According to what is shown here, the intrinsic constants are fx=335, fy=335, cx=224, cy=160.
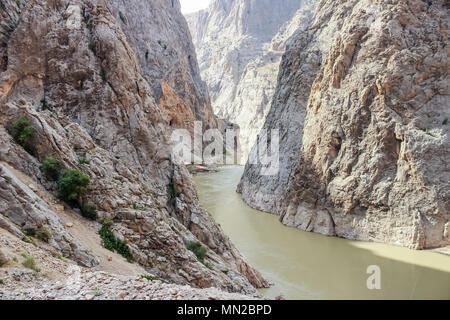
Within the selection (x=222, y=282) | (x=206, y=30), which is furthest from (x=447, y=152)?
(x=206, y=30)

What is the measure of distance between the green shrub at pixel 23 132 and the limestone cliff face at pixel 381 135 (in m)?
16.0

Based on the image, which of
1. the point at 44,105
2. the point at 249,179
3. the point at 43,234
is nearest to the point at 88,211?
the point at 43,234

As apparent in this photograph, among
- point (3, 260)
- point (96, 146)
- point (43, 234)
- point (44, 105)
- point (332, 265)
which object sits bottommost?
point (332, 265)

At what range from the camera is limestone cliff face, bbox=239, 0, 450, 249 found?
668 inches

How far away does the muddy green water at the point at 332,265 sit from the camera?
13.1 metres

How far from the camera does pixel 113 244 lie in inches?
340

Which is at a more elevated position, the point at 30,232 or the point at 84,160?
the point at 84,160

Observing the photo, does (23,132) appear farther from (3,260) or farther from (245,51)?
(245,51)

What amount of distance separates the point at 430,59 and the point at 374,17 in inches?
163

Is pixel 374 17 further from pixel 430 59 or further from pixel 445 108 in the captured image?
pixel 445 108

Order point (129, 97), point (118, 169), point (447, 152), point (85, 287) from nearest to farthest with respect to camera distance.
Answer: point (85, 287) → point (118, 169) → point (129, 97) → point (447, 152)

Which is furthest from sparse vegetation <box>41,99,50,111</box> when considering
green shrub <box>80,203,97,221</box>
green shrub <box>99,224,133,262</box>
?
green shrub <box>99,224,133,262</box>

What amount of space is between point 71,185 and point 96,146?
2491mm

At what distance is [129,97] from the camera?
13.6 meters
